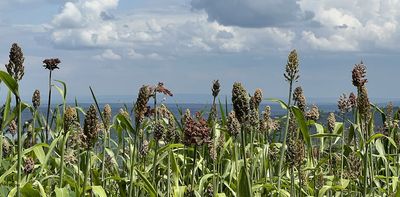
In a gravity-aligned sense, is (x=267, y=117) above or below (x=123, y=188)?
above

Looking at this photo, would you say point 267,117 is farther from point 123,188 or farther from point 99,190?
point 99,190

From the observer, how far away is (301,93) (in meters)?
5.63

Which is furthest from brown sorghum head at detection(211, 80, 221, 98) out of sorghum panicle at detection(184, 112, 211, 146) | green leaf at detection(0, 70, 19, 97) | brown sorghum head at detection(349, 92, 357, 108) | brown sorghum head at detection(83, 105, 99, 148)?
green leaf at detection(0, 70, 19, 97)

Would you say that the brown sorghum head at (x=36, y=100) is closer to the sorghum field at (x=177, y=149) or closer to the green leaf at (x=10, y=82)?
the sorghum field at (x=177, y=149)

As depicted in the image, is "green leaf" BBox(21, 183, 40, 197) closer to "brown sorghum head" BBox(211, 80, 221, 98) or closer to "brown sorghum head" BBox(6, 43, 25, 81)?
"brown sorghum head" BBox(6, 43, 25, 81)

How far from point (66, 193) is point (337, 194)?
101 inches

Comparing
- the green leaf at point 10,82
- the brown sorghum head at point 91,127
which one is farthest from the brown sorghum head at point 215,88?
the green leaf at point 10,82

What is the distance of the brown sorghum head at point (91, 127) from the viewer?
→ 10.8 feet

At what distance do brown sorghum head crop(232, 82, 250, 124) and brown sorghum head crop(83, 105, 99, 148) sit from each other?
2.63 ft

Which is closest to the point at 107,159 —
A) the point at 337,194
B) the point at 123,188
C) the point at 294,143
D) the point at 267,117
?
the point at 123,188

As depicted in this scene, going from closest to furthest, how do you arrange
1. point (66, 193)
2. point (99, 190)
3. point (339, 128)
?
point (66, 193)
point (99, 190)
point (339, 128)

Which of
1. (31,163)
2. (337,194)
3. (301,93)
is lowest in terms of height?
(337,194)

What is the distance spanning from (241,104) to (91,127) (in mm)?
856

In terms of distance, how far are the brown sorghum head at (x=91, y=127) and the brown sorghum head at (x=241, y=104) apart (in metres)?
0.80
